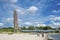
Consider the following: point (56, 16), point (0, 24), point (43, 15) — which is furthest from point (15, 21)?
point (56, 16)

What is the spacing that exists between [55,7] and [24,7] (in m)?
1.01

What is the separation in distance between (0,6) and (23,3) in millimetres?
740

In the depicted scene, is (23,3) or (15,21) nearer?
(23,3)

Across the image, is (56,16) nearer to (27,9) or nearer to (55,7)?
(55,7)

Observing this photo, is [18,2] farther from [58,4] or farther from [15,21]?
[58,4]

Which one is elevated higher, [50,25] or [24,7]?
[24,7]

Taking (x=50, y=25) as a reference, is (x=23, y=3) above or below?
above

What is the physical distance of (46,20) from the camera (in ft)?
19.4

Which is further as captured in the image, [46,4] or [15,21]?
[15,21]

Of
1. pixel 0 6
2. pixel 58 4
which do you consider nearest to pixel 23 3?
pixel 0 6

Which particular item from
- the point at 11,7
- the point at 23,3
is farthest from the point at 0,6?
the point at 23,3

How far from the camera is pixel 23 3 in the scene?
5.78 meters

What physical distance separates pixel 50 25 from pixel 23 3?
1.16 meters

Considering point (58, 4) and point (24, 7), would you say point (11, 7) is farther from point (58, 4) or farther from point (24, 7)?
point (58, 4)
